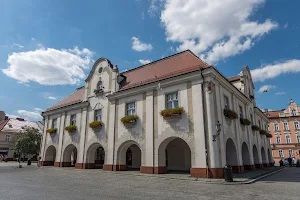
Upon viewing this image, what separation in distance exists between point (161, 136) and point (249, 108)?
13287 millimetres

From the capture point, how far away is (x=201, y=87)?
→ 1608cm

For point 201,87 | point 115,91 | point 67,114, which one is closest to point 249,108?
point 201,87

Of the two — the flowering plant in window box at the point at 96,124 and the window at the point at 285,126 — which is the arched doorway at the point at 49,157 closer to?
the flowering plant in window box at the point at 96,124

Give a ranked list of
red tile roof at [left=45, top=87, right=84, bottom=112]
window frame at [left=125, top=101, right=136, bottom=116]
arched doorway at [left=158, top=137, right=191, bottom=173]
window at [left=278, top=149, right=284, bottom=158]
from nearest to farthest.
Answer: window frame at [left=125, top=101, right=136, bottom=116] → arched doorway at [left=158, top=137, right=191, bottom=173] → red tile roof at [left=45, top=87, right=84, bottom=112] → window at [left=278, top=149, right=284, bottom=158]

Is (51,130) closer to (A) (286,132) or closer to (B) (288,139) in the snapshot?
(A) (286,132)

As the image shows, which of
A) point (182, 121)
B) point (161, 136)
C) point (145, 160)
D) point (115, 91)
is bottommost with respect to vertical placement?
point (145, 160)

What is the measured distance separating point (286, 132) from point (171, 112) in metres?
51.0

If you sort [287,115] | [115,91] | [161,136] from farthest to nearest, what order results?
[287,115], [115,91], [161,136]

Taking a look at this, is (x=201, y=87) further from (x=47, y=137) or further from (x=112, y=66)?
(x=47, y=137)

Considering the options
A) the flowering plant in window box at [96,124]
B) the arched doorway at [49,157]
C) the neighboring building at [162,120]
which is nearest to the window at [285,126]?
the neighboring building at [162,120]

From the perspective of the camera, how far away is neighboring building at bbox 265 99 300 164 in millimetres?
52531

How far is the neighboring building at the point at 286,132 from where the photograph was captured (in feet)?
172

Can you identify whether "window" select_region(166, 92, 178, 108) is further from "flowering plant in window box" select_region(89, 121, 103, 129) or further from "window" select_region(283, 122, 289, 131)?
"window" select_region(283, 122, 289, 131)

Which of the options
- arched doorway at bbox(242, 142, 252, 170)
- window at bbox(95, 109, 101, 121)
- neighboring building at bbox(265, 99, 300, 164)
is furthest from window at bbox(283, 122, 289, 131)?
window at bbox(95, 109, 101, 121)
